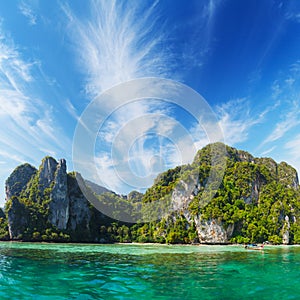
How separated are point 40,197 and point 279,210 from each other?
6311 cm

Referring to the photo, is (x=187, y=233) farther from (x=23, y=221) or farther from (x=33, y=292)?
(x=33, y=292)

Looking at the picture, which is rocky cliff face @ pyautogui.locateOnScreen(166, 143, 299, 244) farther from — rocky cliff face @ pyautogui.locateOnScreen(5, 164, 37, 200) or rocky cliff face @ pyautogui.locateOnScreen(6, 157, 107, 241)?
rocky cliff face @ pyautogui.locateOnScreen(5, 164, 37, 200)

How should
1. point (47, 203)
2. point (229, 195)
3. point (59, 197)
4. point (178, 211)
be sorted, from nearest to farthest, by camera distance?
point (47, 203) < point (59, 197) < point (229, 195) < point (178, 211)

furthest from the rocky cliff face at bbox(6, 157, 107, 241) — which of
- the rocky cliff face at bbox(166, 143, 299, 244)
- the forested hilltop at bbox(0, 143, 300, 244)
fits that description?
the rocky cliff face at bbox(166, 143, 299, 244)

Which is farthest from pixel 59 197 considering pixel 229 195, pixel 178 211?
pixel 229 195

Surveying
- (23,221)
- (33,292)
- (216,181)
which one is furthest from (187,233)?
(33,292)

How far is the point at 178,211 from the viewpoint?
72188mm

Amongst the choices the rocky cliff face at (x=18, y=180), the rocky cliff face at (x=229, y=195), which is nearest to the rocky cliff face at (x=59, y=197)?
the rocky cliff face at (x=18, y=180)

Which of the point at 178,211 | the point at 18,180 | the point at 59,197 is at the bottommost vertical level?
the point at 178,211

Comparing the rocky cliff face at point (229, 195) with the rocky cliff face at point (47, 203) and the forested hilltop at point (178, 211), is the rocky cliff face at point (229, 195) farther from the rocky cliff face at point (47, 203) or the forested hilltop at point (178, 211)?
the rocky cliff face at point (47, 203)

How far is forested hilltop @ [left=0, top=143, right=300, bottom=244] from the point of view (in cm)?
6222

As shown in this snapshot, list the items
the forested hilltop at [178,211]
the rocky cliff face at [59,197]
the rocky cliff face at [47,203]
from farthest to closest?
the rocky cliff face at [59,197]
the rocky cliff face at [47,203]
the forested hilltop at [178,211]

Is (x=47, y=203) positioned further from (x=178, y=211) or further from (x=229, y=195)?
(x=229, y=195)

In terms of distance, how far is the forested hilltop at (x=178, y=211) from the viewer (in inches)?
2450
